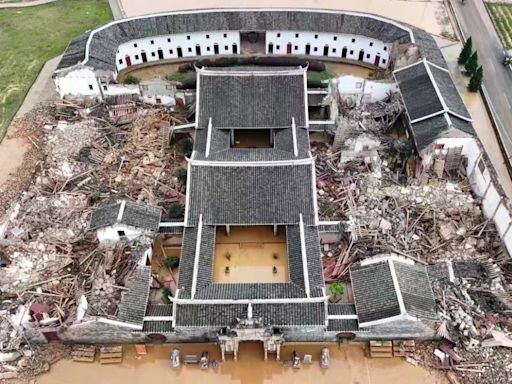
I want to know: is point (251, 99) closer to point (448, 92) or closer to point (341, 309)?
point (448, 92)

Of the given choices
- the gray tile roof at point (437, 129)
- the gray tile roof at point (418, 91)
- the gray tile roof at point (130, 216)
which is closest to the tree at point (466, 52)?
the gray tile roof at point (418, 91)

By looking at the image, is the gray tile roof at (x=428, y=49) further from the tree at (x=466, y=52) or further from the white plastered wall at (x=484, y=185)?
the white plastered wall at (x=484, y=185)

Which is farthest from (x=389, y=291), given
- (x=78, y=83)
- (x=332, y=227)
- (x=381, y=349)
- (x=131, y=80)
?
(x=131, y=80)

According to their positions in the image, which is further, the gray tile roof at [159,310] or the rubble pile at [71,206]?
Answer: the rubble pile at [71,206]

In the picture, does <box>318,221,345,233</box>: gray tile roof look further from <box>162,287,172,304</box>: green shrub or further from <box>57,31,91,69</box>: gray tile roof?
<box>57,31,91,69</box>: gray tile roof

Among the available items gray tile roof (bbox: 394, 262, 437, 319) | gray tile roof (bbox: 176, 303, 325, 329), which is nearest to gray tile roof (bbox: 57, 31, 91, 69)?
gray tile roof (bbox: 176, 303, 325, 329)

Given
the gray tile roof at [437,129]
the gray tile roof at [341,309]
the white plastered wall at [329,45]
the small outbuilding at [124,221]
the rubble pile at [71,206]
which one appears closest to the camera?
the gray tile roof at [341,309]
